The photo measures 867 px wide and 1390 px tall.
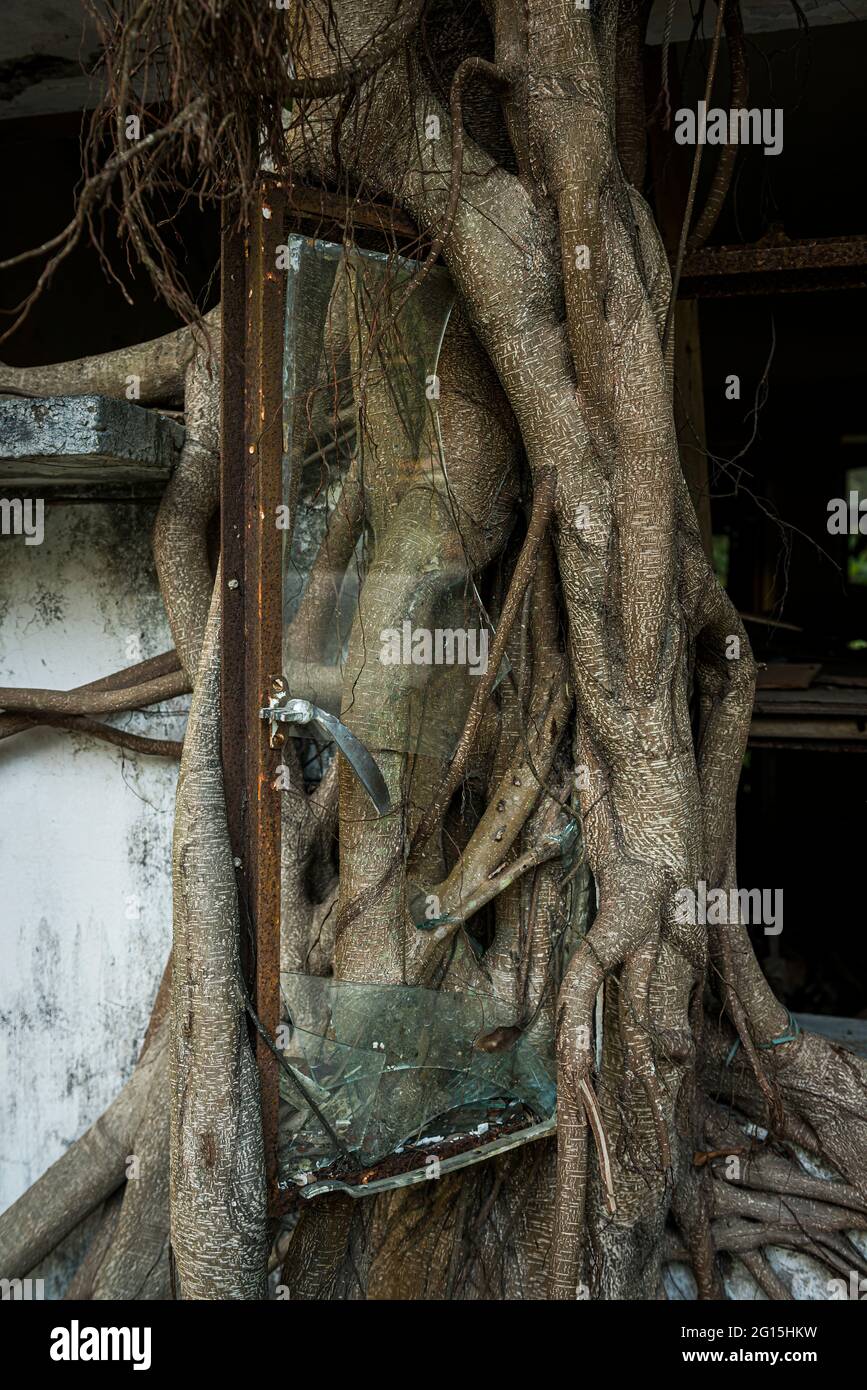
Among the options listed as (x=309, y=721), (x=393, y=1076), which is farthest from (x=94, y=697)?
(x=393, y=1076)

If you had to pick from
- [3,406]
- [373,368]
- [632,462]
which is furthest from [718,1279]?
[3,406]

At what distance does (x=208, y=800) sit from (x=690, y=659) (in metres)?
1.21

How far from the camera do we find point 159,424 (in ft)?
9.17

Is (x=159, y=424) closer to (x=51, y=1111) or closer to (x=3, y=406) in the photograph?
(x=3, y=406)

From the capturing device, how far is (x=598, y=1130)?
2404 millimetres

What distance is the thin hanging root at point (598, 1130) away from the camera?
2361 millimetres
